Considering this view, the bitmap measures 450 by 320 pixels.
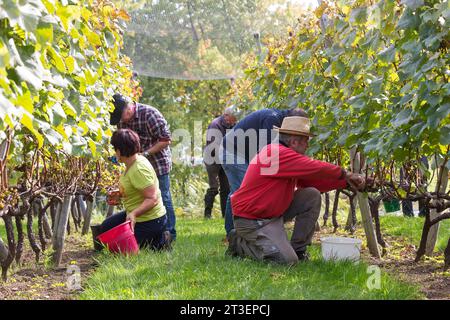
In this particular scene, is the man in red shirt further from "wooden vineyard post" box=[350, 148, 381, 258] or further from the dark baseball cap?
the dark baseball cap

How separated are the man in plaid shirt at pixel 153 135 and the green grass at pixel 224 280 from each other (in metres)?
1.16

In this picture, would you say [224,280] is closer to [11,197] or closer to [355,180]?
[355,180]

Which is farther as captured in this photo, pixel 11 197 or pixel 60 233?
pixel 60 233

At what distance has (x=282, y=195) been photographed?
4.21 meters

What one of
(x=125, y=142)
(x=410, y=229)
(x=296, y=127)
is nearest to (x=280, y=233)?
(x=296, y=127)

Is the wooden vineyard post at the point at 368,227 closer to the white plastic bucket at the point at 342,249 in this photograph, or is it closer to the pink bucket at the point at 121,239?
the white plastic bucket at the point at 342,249

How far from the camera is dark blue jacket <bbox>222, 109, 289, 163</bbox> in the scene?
185 inches

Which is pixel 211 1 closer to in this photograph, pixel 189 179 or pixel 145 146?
pixel 145 146

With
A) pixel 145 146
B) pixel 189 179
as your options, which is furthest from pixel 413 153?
pixel 189 179

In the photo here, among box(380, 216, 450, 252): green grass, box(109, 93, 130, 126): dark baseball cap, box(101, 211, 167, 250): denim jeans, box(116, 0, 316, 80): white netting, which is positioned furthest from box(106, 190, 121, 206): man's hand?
box(380, 216, 450, 252): green grass

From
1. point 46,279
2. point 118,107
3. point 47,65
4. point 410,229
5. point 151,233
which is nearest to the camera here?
point 47,65

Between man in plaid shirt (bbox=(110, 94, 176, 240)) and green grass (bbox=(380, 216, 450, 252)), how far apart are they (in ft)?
8.53

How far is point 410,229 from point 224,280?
3.75m
